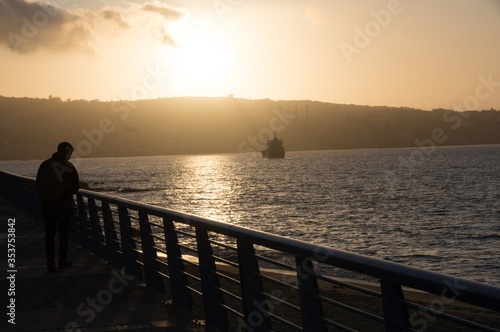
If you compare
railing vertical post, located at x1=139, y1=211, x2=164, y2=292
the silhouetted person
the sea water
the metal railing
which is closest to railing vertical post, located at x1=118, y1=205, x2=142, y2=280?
the metal railing

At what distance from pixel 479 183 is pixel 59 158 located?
3636 inches

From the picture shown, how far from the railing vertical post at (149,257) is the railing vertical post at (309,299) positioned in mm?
3882

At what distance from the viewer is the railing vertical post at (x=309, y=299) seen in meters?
4.41

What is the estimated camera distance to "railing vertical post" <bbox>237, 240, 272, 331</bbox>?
536 cm

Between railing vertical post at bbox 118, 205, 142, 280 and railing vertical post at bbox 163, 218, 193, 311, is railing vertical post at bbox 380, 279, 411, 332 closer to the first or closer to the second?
railing vertical post at bbox 163, 218, 193, 311

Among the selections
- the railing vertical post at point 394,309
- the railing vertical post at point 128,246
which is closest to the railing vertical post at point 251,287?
the railing vertical post at point 394,309

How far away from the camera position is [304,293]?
4445 mm

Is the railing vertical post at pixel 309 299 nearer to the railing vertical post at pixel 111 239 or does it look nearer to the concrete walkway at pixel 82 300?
the concrete walkway at pixel 82 300

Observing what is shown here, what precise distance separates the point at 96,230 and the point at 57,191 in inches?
68.6

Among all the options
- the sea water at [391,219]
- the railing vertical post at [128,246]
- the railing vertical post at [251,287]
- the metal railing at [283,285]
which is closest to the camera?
the metal railing at [283,285]

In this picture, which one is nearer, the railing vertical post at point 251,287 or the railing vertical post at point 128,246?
the railing vertical post at point 251,287

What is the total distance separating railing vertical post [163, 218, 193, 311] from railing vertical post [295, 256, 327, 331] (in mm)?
2821

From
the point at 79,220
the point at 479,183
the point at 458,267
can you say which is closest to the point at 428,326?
the point at 79,220

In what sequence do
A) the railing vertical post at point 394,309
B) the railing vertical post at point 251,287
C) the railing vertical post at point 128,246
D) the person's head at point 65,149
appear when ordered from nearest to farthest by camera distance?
the railing vertical post at point 394,309, the railing vertical post at point 251,287, the railing vertical post at point 128,246, the person's head at point 65,149
